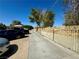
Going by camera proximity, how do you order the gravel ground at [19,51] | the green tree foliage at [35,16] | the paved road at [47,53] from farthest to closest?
the green tree foliage at [35,16]
the gravel ground at [19,51]
the paved road at [47,53]

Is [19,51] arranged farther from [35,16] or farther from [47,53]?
[35,16]

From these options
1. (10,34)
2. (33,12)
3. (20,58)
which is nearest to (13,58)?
(20,58)

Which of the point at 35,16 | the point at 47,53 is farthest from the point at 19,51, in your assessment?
the point at 35,16

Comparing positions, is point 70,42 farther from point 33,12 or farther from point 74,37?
point 33,12

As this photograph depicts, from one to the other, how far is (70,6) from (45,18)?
94.0 ft

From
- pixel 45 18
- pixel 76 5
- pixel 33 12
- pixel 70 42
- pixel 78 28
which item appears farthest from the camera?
pixel 33 12

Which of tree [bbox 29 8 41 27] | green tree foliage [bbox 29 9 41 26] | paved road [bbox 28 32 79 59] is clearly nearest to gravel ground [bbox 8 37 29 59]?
paved road [bbox 28 32 79 59]

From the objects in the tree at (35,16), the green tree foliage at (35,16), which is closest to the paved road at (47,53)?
the green tree foliage at (35,16)

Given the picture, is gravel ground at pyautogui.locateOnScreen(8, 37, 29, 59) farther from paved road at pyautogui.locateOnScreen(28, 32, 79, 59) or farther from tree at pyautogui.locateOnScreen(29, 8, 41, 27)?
tree at pyautogui.locateOnScreen(29, 8, 41, 27)

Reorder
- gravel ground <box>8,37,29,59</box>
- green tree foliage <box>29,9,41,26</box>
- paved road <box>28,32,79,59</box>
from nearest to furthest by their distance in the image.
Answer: paved road <box>28,32,79,59</box> → gravel ground <box>8,37,29,59</box> → green tree foliage <box>29,9,41,26</box>

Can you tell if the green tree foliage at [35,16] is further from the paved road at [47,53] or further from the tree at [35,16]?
the paved road at [47,53]

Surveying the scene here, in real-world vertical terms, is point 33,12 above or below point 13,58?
above

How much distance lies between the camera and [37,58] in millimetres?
7469

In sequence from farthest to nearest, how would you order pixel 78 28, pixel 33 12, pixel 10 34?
pixel 33 12
pixel 10 34
pixel 78 28
